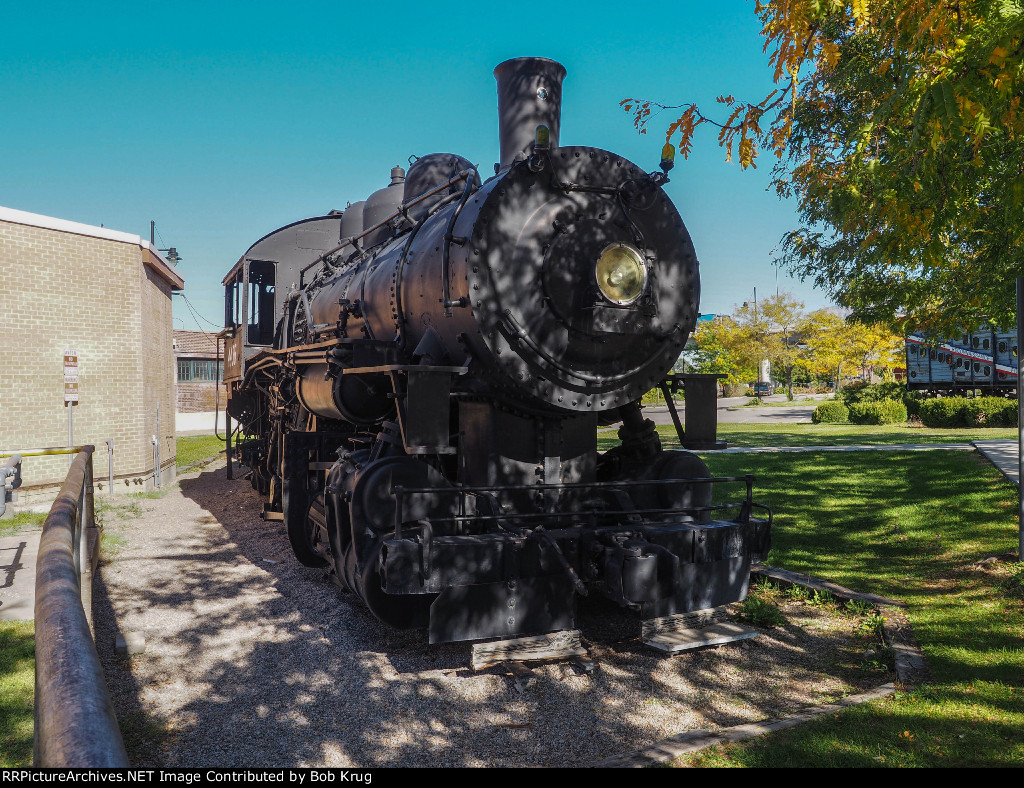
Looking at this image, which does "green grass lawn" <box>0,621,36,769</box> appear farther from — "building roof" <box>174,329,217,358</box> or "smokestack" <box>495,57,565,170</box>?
"building roof" <box>174,329,217,358</box>

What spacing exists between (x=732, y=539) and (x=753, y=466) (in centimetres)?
776

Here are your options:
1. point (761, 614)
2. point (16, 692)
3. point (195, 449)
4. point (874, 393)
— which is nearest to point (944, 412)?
point (874, 393)

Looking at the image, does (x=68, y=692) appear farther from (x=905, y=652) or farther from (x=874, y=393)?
(x=874, y=393)

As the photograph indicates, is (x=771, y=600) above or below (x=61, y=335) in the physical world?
below

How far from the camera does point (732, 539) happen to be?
4660 mm

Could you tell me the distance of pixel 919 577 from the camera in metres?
6.18

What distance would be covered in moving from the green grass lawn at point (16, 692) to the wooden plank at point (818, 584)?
5266mm

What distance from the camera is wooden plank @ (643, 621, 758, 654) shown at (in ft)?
14.6

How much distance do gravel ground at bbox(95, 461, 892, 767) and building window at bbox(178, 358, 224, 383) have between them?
3658 cm

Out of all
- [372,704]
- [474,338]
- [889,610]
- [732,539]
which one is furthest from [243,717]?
[889,610]

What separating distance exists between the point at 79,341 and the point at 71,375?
860mm

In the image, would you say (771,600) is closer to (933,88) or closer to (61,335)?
(933,88)

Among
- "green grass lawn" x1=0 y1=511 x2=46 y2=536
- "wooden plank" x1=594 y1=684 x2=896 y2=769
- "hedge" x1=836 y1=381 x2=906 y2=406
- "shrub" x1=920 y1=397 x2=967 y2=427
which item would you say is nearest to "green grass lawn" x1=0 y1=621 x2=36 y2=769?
"wooden plank" x1=594 y1=684 x2=896 y2=769

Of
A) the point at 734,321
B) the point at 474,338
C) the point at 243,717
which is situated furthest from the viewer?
the point at 734,321
